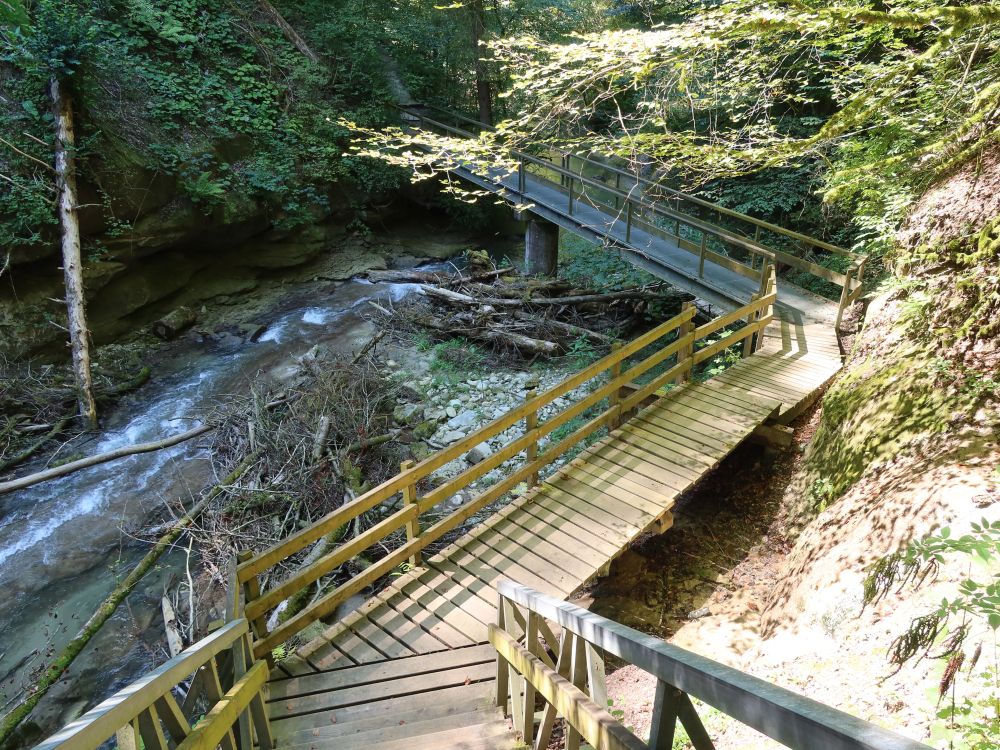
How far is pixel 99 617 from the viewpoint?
577cm

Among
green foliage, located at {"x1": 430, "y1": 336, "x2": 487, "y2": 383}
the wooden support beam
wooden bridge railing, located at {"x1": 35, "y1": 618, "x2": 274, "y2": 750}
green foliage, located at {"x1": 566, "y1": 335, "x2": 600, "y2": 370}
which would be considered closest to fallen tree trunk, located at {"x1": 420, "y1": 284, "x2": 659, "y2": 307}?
green foliage, located at {"x1": 430, "y1": 336, "x2": 487, "y2": 383}

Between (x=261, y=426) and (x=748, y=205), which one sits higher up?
(x=748, y=205)

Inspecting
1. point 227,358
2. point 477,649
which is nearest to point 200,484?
point 227,358

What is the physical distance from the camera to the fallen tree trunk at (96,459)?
7.98 m

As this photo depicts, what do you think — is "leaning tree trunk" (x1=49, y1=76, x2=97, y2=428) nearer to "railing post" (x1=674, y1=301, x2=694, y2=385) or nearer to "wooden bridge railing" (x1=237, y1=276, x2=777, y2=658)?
"wooden bridge railing" (x1=237, y1=276, x2=777, y2=658)

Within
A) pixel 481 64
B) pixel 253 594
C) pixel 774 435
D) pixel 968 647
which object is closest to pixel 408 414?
pixel 774 435

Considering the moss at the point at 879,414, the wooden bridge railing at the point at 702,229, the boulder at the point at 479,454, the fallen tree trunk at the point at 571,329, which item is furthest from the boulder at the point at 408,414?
the moss at the point at 879,414

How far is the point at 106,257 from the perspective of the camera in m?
11.8

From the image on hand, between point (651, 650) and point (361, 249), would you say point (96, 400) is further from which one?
point (651, 650)

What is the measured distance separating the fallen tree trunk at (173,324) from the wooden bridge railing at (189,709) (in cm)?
1125

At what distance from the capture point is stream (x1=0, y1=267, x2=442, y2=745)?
19.0ft

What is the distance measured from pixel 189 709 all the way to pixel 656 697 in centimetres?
244

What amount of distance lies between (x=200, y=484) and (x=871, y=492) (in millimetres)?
8113

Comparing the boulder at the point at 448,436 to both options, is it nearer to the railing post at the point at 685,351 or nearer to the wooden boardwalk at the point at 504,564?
the wooden boardwalk at the point at 504,564
